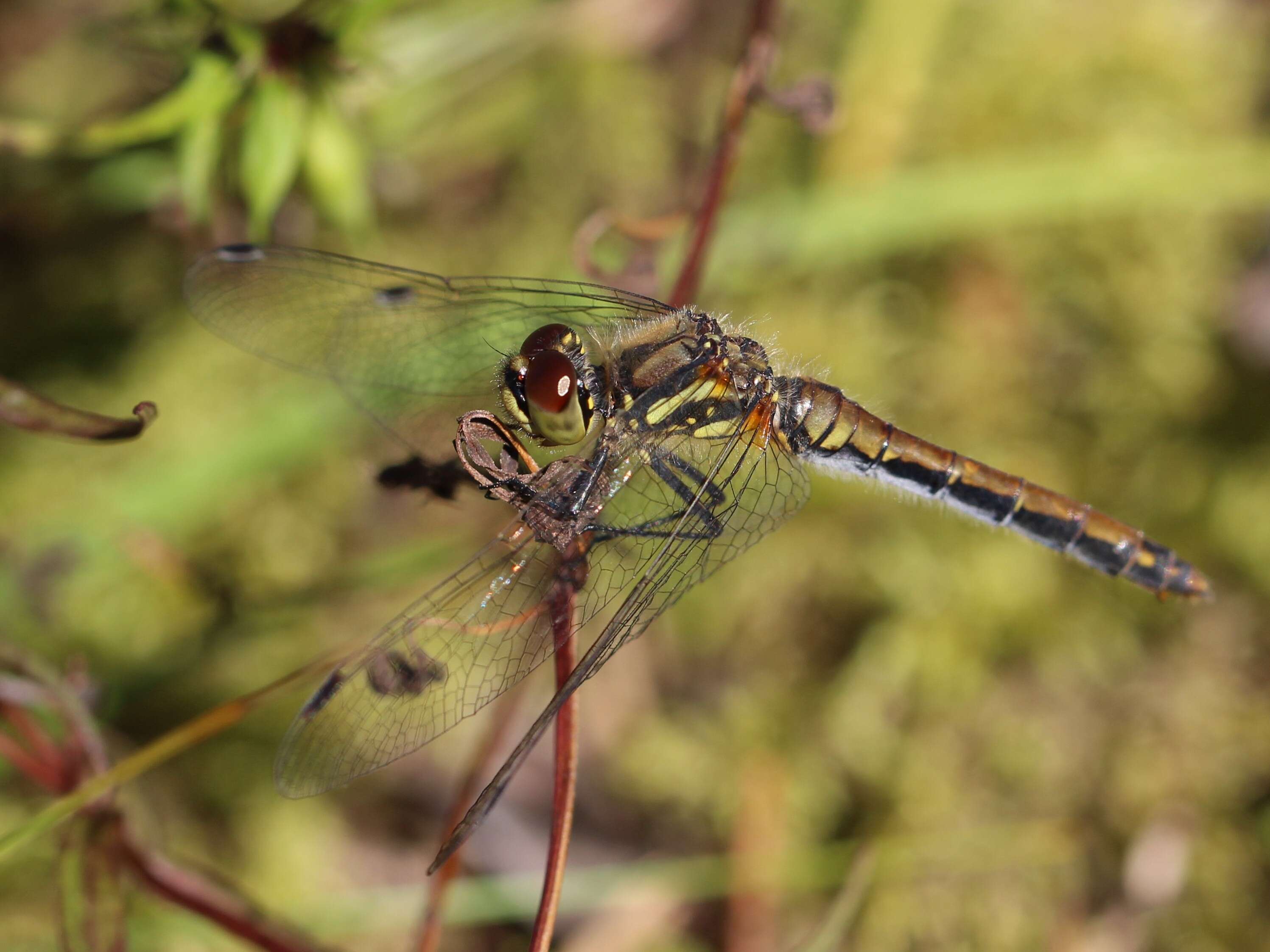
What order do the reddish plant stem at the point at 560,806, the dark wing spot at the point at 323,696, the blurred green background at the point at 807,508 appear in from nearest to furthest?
the reddish plant stem at the point at 560,806, the dark wing spot at the point at 323,696, the blurred green background at the point at 807,508

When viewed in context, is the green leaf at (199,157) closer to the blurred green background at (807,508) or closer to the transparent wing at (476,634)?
the blurred green background at (807,508)

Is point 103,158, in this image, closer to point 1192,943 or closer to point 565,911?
point 565,911

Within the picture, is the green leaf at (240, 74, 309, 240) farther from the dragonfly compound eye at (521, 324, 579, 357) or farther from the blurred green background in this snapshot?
the dragonfly compound eye at (521, 324, 579, 357)

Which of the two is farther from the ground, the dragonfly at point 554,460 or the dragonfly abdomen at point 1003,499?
the dragonfly abdomen at point 1003,499

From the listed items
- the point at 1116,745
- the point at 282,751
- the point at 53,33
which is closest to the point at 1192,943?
the point at 1116,745

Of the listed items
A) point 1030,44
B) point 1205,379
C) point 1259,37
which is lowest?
point 1205,379

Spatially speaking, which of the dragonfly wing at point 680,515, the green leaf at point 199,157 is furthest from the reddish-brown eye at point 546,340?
the green leaf at point 199,157
